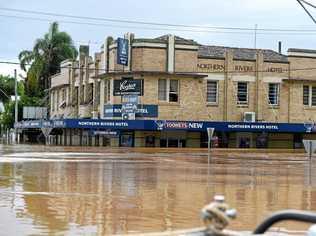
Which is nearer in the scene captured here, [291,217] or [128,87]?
[291,217]

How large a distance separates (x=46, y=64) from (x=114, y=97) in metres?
26.5

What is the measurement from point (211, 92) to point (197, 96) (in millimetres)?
1966

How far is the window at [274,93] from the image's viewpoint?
66312mm

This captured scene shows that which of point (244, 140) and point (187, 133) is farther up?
point (187, 133)

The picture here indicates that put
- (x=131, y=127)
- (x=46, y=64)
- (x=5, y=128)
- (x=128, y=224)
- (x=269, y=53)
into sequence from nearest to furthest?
(x=128, y=224) → (x=131, y=127) → (x=269, y=53) → (x=46, y=64) → (x=5, y=128)

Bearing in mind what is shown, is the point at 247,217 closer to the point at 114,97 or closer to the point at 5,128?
the point at 114,97

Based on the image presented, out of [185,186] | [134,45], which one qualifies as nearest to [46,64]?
[134,45]

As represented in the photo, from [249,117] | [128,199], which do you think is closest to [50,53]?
[249,117]

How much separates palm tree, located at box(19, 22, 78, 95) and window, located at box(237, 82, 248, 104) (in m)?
27.1

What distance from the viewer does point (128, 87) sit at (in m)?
62.2

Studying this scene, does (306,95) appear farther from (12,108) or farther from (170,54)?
(12,108)

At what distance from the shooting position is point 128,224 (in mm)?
11734

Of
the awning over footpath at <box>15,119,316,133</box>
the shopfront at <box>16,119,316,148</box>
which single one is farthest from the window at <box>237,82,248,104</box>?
the awning over footpath at <box>15,119,316,133</box>

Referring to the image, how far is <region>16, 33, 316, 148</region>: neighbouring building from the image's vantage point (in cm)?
6209
